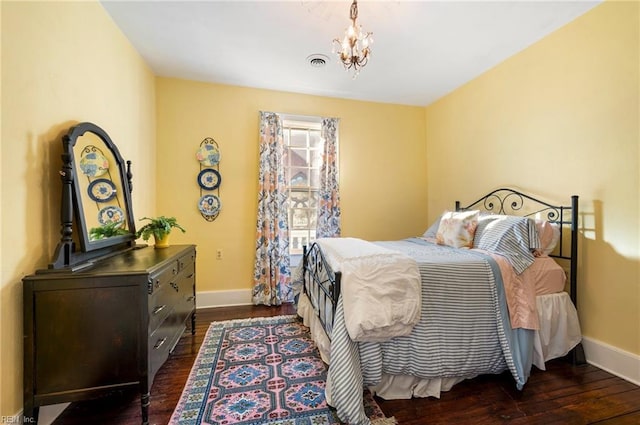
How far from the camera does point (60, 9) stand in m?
1.63

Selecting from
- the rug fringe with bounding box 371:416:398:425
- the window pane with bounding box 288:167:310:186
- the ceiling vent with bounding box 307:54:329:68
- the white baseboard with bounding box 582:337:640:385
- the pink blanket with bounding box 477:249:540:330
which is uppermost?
the ceiling vent with bounding box 307:54:329:68

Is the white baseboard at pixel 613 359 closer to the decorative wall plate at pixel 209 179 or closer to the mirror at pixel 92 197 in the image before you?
the mirror at pixel 92 197

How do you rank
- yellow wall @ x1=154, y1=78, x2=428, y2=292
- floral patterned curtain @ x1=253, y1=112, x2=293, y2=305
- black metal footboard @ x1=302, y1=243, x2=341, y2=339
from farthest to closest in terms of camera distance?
floral patterned curtain @ x1=253, y1=112, x2=293, y2=305 < yellow wall @ x1=154, y1=78, x2=428, y2=292 < black metal footboard @ x1=302, y1=243, x2=341, y2=339

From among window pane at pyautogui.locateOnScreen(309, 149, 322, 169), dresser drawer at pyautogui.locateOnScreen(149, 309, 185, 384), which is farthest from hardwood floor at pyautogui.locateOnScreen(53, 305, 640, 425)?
window pane at pyautogui.locateOnScreen(309, 149, 322, 169)

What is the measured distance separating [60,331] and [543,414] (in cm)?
A: 270

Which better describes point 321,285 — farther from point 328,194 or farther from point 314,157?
point 314,157

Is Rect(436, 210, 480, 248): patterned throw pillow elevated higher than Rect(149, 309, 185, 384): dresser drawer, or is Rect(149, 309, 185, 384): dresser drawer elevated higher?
Rect(436, 210, 480, 248): patterned throw pillow

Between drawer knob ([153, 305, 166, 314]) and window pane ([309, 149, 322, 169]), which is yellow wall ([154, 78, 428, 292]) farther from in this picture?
drawer knob ([153, 305, 166, 314])

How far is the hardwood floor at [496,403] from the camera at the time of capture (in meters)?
1.55

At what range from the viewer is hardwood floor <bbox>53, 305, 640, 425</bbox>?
155cm

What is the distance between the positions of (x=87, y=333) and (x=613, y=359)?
11.3 feet

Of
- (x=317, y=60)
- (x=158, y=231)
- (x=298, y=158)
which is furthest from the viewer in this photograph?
(x=298, y=158)

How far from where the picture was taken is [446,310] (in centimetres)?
175

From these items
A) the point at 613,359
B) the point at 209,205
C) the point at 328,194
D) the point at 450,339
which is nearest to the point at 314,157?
the point at 328,194
